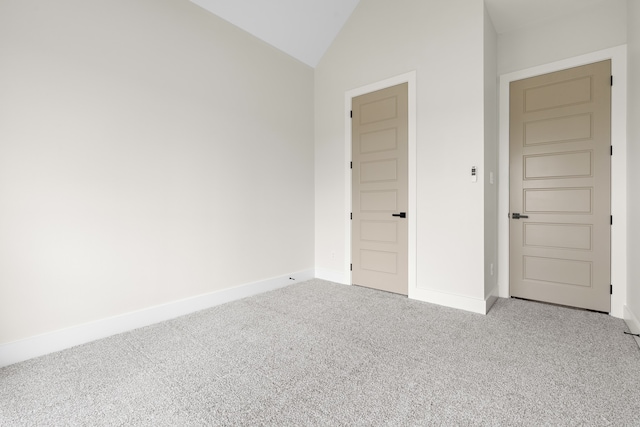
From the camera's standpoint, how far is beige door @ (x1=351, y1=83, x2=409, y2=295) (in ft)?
11.2

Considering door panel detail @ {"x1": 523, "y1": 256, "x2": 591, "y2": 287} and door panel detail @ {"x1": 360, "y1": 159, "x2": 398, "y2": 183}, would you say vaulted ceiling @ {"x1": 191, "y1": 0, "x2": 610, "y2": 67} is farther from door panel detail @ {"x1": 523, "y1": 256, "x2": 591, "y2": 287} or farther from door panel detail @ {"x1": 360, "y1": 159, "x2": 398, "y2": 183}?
door panel detail @ {"x1": 523, "y1": 256, "x2": 591, "y2": 287}

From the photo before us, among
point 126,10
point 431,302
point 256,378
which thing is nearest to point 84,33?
point 126,10

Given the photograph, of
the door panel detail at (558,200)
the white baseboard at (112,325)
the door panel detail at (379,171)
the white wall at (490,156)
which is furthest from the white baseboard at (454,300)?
the white baseboard at (112,325)

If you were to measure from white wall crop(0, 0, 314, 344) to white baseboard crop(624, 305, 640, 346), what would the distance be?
3374 millimetres

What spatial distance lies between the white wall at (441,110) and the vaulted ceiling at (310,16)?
0.29 m

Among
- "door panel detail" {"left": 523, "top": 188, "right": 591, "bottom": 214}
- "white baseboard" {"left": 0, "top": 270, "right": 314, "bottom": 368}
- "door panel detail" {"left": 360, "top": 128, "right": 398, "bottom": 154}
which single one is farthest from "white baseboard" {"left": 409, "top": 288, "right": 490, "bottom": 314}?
"white baseboard" {"left": 0, "top": 270, "right": 314, "bottom": 368}

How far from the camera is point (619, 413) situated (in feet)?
4.79

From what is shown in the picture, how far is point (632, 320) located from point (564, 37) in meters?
2.74

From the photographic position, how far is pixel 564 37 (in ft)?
9.78

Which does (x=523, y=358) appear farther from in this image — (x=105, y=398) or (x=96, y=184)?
(x=96, y=184)

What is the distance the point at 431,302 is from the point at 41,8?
13.5 ft

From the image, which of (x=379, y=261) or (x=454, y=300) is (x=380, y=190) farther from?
(x=454, y=300)

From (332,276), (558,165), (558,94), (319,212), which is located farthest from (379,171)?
(558,94)

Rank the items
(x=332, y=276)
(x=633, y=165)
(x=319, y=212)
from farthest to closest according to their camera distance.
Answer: (x=319, y=212) → (x=332, y=276) → (x=633, y=165)
